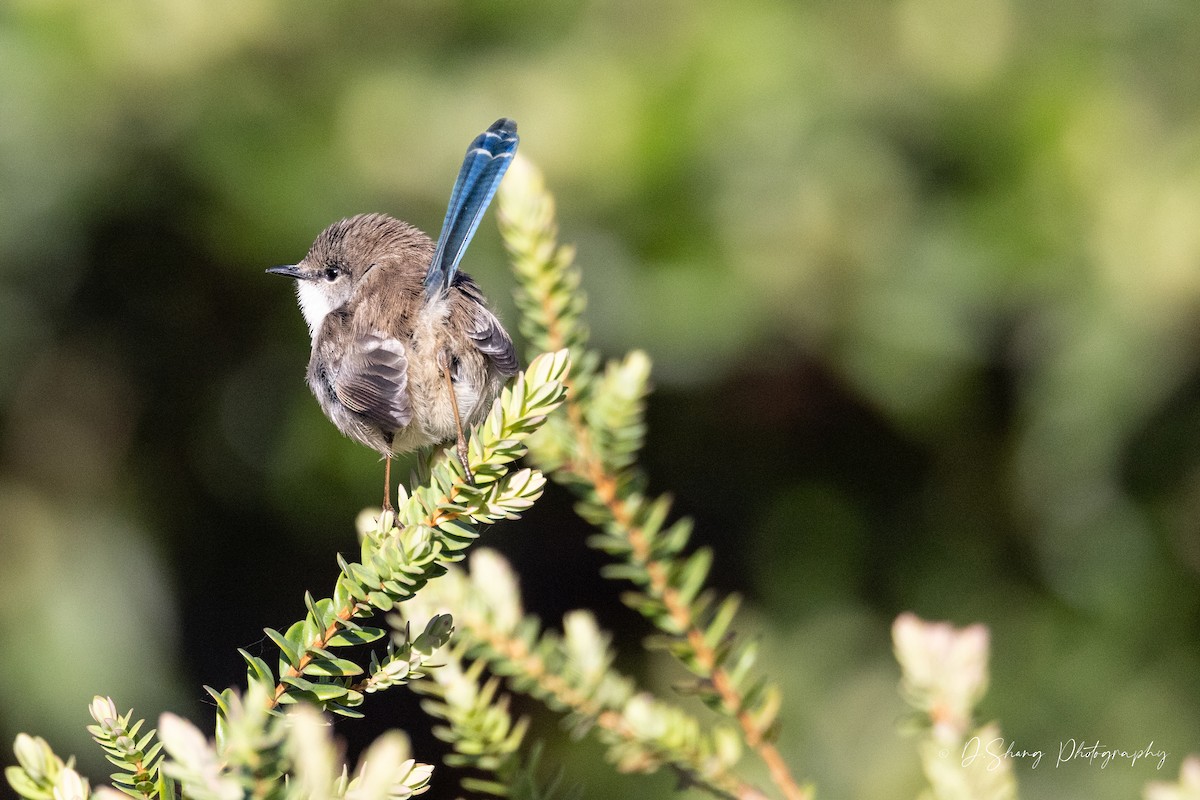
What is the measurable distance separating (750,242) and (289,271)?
4.02 feet

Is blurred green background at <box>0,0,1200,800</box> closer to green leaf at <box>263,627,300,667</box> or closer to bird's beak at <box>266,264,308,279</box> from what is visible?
bird's beak at <box>266,264,308,279</box>

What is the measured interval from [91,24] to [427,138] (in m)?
0.90

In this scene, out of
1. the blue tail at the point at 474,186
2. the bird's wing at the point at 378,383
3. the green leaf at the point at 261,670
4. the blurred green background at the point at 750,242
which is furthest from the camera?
the blurred green background at the point at 750,242

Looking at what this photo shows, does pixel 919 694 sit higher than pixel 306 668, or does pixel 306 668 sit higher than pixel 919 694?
pixel 919 694

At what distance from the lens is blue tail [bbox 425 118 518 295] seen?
2074 mm

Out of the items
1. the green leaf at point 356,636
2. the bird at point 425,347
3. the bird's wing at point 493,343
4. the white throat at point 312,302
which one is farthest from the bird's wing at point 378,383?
the green leaf at point 356,636

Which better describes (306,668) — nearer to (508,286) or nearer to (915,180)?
(508,286)

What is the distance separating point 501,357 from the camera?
2361mm

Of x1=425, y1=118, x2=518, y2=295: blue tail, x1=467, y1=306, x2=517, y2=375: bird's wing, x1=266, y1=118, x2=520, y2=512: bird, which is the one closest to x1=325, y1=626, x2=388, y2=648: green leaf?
x1=266, y1=118, x2=520, y2=512: bird

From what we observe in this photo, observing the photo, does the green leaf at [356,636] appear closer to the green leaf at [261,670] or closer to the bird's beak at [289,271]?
the green leaf at [261,670]

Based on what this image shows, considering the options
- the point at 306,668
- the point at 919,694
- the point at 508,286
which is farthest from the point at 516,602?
the point at 508,286

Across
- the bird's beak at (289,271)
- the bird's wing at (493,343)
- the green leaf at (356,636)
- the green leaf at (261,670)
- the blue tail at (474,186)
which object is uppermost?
the bird's beak at (289,271)

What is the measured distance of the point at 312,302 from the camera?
3086 mm

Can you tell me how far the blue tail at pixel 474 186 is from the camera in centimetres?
207
